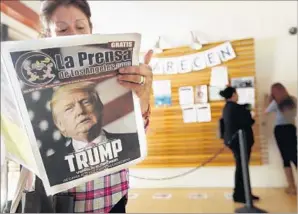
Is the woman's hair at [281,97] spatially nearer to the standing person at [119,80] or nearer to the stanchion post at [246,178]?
the stanchion post at [246,178]

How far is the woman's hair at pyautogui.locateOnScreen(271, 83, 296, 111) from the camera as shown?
67 centimetres

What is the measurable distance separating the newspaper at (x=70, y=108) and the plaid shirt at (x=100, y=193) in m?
0.08

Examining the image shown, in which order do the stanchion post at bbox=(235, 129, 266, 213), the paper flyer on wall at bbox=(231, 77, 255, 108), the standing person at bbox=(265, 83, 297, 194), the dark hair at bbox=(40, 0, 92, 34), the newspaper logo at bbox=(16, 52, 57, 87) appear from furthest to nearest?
1. the stanchion post at bbox=(235, 129, 266, 213)
2. the paper flyer on wall at bbox=(231, 77, 255, 108)
3. the standing person at bbox=(265, 83, 297, 194)
4. the dark hair at bbox=(40, 0, 92, 34)
5. the newspaper logo at bbox=(16, 52, 57, 87)

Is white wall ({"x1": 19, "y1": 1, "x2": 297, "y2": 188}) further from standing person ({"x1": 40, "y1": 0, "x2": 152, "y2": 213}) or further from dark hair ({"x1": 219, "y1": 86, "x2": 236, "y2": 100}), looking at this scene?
standing person ({"x1": 40, "y1": 0, "x2": 152, "y2": 213})

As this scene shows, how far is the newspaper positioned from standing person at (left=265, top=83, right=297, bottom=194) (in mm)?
436

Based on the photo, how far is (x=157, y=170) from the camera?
0.73 m

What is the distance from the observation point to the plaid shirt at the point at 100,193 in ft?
1.46

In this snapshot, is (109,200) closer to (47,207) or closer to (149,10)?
(47,207)

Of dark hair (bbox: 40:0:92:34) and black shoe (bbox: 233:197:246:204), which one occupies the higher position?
dark hair (bbox: 40:0:92:34)

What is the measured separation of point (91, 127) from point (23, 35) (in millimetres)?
304

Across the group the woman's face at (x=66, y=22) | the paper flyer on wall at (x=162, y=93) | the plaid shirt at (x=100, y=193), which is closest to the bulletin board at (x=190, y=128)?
the paper flyer on wall at (x=162, y=93)

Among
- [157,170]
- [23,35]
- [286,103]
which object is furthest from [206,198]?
[23,35]

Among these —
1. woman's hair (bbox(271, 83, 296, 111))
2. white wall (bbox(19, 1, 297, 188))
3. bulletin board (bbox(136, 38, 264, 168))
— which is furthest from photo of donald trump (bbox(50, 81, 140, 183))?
woman's hair (bbox(271, 83, 296, 111))

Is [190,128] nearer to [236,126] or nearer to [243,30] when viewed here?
[236,126]
